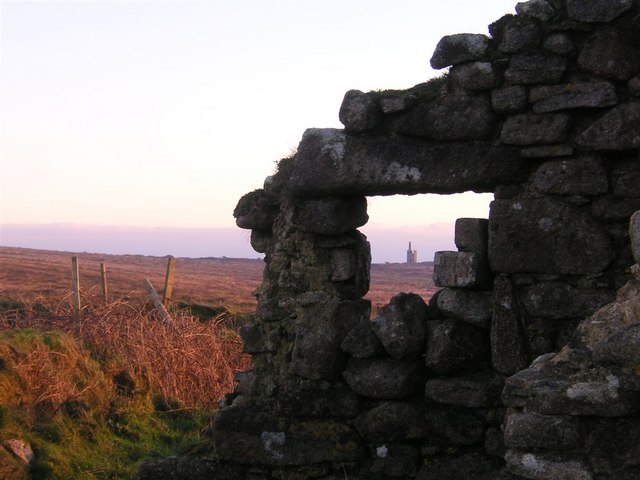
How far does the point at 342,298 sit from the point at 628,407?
101 inches

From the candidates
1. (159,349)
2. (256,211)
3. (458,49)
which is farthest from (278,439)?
(159,349)

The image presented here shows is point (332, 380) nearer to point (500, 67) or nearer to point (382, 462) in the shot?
point (382, 462)

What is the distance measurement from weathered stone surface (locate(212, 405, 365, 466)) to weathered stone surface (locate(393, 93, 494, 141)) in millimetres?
1907

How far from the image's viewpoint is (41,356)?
8.79 meters

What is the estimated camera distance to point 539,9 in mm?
5102

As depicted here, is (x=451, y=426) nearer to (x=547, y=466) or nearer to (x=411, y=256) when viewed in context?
(x=547, y=466)

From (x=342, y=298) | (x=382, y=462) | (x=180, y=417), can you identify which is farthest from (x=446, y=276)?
(x=180, y=417)

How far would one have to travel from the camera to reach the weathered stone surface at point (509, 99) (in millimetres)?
5176

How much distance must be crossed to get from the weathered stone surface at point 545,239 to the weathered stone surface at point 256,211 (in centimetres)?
171

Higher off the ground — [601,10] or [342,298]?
[601,10]

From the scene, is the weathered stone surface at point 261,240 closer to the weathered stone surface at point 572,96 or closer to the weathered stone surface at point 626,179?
the weathered stone surface at point 572,96

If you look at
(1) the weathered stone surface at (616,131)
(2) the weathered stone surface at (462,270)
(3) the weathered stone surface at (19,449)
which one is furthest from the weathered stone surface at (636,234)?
(3) the weathered stone surface at (19,449)

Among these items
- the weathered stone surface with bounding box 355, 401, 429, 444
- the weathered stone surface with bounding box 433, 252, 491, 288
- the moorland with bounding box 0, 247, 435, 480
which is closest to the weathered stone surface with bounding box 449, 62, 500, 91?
the weathered stone surface with bounding box 433, 252, 491, 288

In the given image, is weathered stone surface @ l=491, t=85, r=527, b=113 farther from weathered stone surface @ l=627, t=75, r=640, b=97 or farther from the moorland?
the moorland
